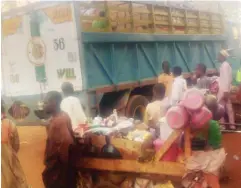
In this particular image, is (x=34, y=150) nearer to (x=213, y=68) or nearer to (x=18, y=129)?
(x=18, y=129)

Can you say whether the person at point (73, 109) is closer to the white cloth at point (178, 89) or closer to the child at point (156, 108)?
the child at point (156, 108)

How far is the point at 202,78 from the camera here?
259 centimetres

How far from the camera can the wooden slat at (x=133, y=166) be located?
2242 millimetres

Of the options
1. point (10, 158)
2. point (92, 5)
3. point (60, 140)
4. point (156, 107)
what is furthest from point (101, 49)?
point (10, 158)

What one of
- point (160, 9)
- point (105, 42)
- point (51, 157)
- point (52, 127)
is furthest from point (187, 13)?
point (51, 157)

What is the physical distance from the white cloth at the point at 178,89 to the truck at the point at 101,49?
0.16 metres

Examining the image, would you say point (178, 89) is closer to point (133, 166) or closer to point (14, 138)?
point (133, 166)

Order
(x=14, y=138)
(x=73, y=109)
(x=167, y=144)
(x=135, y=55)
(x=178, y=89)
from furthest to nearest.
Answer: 1. (x=135, y=55)
2. (x=14, y=138)
3. (x=73, y=109)
4. (x=178, y=89)
5. (x=167, y=144)

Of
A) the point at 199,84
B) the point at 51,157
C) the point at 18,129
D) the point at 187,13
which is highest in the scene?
the point at 187,13

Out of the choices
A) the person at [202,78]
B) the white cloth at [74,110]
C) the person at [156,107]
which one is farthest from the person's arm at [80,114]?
the person at [202,78]

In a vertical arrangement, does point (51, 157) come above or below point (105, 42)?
below

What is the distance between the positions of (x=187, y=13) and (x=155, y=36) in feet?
1.00

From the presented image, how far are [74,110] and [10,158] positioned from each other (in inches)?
24.7

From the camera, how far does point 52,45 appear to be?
268 cm
